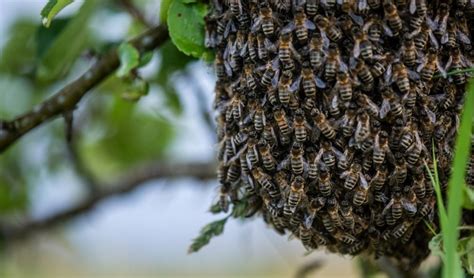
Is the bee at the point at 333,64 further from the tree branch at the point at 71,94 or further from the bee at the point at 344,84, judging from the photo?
the tree branch at the point at 71,94

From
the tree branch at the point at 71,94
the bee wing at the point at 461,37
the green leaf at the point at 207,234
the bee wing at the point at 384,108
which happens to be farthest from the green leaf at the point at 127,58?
the bee wing at the point at 461,37

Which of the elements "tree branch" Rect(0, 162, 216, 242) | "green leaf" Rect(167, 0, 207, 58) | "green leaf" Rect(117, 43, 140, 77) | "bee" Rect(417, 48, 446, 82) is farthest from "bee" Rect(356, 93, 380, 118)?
"tree branch" Rect(0, 162, 216, 242)

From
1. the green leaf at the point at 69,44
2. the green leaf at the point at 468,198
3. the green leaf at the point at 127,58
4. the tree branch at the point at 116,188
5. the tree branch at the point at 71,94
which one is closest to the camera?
the green leaf at the point at 468,198

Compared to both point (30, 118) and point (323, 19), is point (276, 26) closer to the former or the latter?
point (323, 19)

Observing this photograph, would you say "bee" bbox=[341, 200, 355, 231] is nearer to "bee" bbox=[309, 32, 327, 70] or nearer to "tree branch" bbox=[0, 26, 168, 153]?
"bee" bbox=[309, 32, 327, 70]

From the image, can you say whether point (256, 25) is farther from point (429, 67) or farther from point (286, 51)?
point (429, 67)

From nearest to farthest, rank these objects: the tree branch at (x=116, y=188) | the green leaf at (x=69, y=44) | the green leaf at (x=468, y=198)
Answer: the green leaf at (x=468, y=198)
the green leaf at (x=69, y=44)
the tree branch at (x=116, y=188)

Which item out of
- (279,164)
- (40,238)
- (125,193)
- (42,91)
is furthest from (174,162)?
(279,164)

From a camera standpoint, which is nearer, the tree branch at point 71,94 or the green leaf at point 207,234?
the green leaf at point 207,234
